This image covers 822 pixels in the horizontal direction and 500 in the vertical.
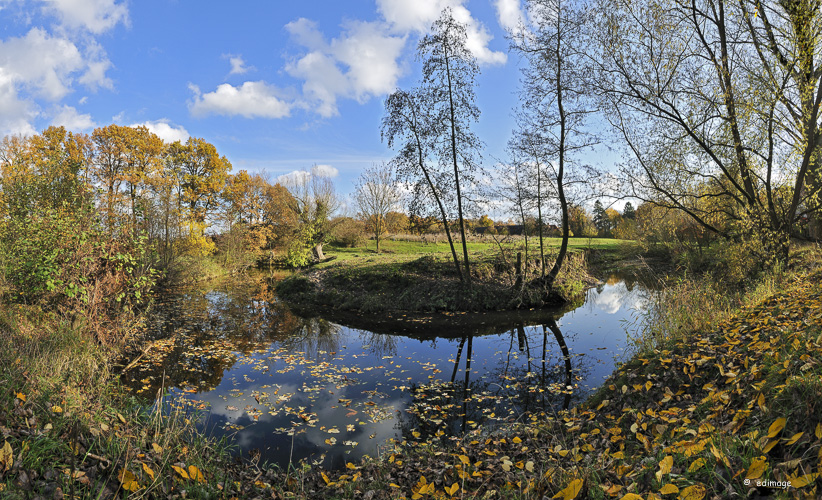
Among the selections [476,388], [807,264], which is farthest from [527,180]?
[476,388]

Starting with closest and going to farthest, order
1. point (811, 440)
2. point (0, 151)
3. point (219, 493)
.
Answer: point (811, 440)
point (219, 493)
point (0, 151)

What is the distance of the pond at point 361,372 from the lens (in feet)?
17.7

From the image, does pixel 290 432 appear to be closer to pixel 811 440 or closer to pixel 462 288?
pixel 811 440

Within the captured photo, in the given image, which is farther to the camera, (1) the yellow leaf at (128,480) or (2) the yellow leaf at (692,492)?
(1) the yellow leaf at (128,480)

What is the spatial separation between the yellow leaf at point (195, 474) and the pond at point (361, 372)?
105cm

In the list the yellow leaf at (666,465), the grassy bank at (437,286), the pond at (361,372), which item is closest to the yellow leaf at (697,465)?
the yellow leaf at (666,465)

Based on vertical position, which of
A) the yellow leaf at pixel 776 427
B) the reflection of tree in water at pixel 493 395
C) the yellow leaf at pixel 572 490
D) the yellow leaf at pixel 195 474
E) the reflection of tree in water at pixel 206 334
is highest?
the yellow leaf at pixel 776 427

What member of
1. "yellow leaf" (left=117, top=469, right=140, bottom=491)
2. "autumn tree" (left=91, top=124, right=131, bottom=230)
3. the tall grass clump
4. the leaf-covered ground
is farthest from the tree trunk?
"yellow leaf" (left=117, top=469, right=140, bottom=491)

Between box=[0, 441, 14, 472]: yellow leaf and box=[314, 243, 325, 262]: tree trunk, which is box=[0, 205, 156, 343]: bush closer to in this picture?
box=[0, 441, 14, 472]: yellow leaf

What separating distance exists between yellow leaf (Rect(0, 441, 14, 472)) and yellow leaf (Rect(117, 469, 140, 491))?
0.70m

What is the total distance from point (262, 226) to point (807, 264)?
29.6 m

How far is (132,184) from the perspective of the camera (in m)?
23.5

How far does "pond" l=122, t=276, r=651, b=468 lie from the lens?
5.40 meters

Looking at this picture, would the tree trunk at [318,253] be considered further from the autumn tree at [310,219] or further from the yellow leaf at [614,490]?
the yellow leaf at [614,490]
